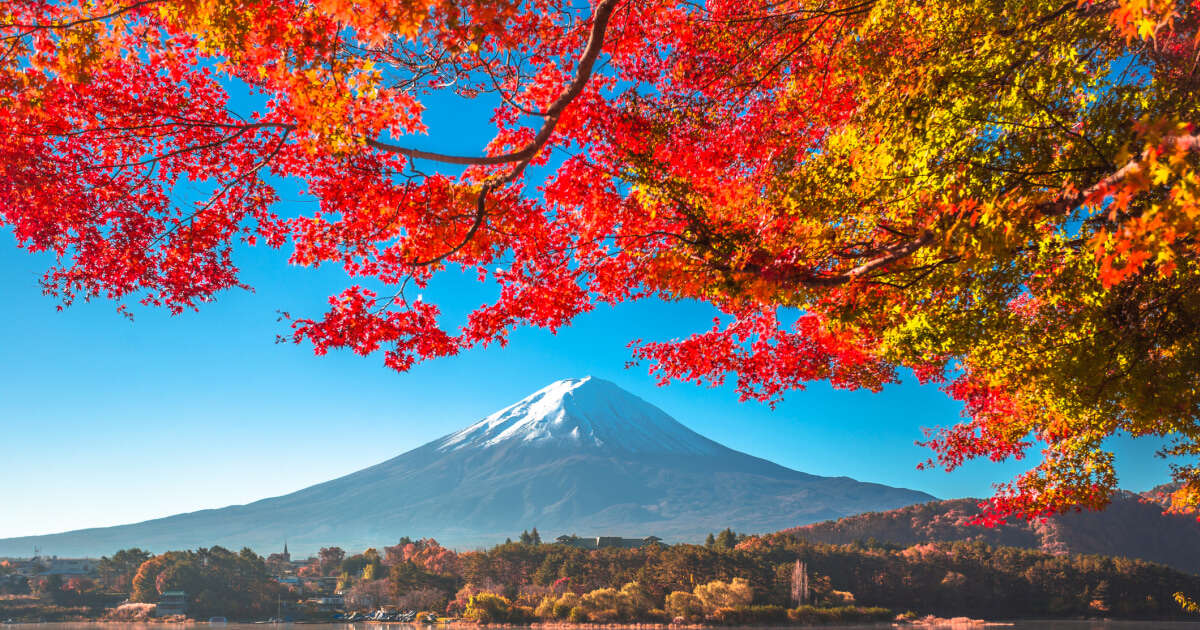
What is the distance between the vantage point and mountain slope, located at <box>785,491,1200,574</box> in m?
89.6

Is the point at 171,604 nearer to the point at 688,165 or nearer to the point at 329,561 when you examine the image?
the point at 329,561

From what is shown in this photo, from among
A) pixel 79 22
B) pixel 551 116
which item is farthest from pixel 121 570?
pixel 551 116

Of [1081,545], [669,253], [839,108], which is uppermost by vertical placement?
[839,108]

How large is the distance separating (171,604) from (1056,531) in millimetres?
107217

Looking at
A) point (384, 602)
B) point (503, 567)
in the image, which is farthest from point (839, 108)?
point (384, 602)

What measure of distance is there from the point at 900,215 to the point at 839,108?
82.2 inches

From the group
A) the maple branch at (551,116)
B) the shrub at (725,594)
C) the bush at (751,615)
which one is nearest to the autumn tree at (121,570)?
the shrub at (725,594)

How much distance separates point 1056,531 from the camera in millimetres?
97938

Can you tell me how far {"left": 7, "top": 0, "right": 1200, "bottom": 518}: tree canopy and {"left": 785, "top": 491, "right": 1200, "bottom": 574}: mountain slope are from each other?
8429 centimetres

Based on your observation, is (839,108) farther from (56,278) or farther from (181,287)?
(56,278)

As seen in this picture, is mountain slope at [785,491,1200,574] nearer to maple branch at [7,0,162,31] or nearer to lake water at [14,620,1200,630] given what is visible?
lake water at [14,620,1200,630]

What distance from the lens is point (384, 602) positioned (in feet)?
196

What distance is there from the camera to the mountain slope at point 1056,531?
89562 millimetres

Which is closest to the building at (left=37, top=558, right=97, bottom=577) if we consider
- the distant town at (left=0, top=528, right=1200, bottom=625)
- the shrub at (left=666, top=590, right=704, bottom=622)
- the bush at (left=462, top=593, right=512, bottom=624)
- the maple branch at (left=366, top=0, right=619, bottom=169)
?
the distant town at (left=0, top=528, right=1200, bottom=625)
